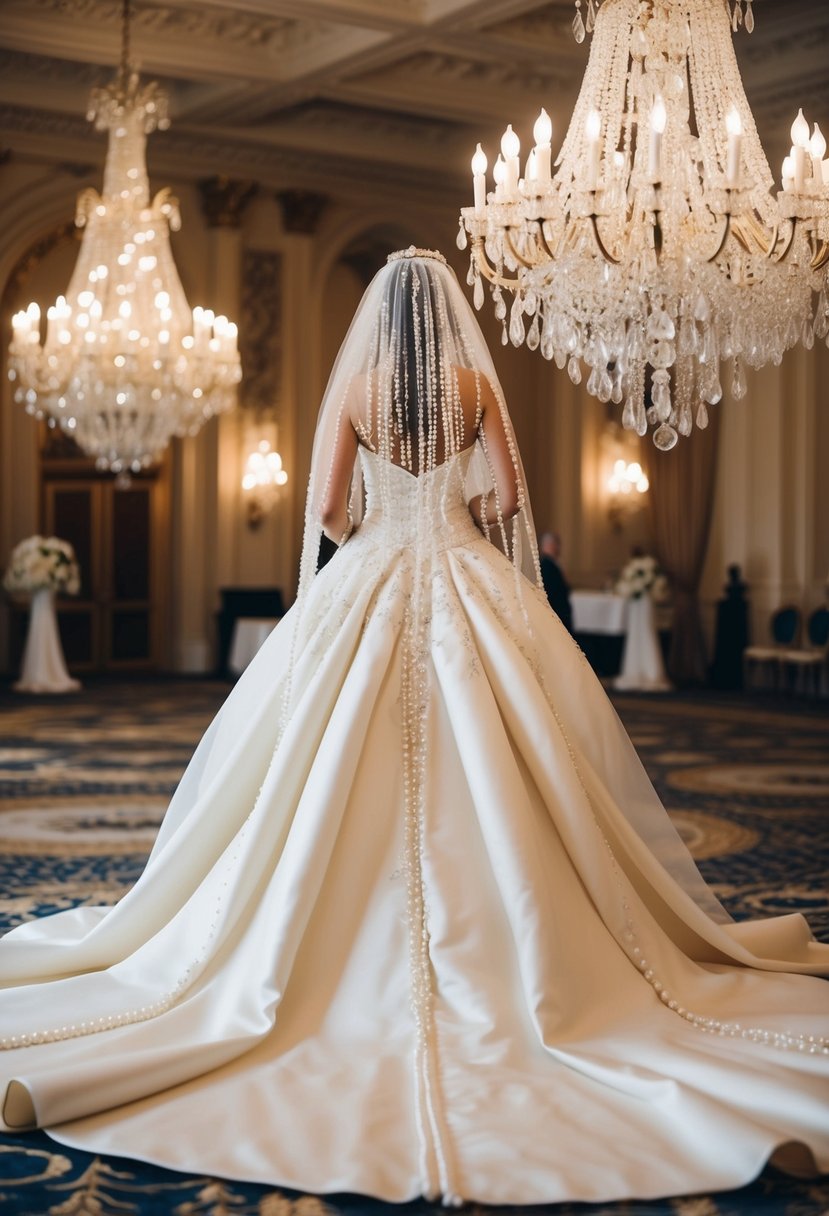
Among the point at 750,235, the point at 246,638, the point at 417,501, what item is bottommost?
the point at 246,638

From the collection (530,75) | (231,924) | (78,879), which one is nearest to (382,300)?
(231,924)

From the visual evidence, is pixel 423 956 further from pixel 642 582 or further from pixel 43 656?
pixel 642 582

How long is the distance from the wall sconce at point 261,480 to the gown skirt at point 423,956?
1061cm

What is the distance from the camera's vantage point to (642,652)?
1333 cm

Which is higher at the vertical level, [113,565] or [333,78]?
[333,78]

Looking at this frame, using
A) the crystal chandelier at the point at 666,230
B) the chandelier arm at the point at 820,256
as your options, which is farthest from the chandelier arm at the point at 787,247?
the chandelier arm at the point at 820,256

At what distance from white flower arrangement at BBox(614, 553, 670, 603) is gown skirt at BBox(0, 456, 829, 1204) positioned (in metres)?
9.30

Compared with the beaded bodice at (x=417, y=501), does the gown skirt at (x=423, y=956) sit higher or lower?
lower

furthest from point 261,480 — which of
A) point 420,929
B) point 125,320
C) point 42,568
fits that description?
point 420,929

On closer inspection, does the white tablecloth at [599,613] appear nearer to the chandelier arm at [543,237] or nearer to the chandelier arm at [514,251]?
the chandelier arm at [514,251]

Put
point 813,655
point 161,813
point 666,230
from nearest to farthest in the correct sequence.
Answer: point 666,230
point 161,813
point 813,655

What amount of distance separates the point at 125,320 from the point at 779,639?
634 cm

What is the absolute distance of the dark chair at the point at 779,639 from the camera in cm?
1305

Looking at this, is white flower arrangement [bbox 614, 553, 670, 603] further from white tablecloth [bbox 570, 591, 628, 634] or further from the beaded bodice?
the beaded bodice
